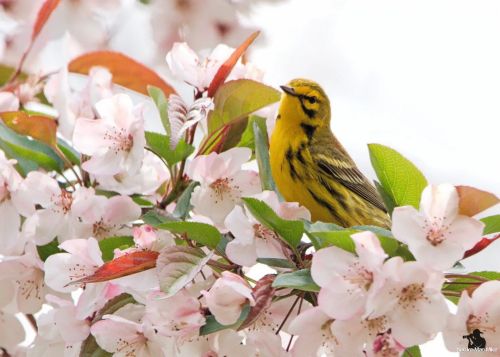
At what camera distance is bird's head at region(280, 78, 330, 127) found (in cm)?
194

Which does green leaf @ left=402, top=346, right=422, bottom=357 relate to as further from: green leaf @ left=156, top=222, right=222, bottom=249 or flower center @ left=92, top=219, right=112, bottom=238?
flower center @ left=92, top=219, right=112, bottom=238

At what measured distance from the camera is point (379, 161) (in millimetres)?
1113

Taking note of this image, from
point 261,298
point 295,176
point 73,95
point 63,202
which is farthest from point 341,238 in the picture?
point 295,176

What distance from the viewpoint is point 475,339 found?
0.98 m

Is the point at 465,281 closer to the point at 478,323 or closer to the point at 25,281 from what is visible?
the point at 478,323

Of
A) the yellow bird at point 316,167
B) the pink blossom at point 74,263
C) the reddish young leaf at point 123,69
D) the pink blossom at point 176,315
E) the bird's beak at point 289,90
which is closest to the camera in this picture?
the pink blossom at point 176,315

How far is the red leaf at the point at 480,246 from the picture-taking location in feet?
3.33

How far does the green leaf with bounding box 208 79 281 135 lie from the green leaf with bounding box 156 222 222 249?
0.23 meters

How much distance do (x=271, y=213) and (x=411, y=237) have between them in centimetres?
18

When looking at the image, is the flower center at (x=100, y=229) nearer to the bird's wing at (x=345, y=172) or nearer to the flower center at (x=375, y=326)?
the flower center at (x=375, y=326)

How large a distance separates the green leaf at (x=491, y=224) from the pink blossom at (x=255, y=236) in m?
0.21

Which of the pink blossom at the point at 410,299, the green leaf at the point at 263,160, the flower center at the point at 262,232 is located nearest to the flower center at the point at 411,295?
the pink blossom at the point at 410,299

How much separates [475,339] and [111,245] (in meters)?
0.48

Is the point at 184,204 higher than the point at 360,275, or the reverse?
the point at 360,275
